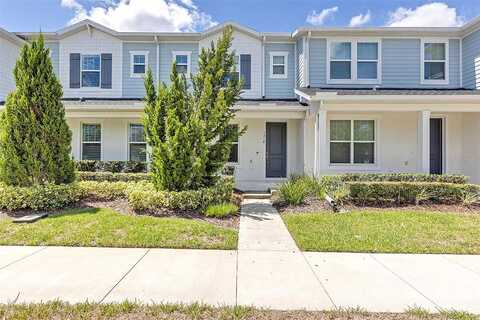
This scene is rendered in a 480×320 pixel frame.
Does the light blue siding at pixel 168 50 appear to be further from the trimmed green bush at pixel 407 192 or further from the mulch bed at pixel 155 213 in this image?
the trimmed green bush at pixel 407 192

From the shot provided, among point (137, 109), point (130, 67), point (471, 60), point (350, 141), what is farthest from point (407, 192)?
point (130, 67)

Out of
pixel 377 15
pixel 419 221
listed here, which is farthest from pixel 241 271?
pixel 377 15

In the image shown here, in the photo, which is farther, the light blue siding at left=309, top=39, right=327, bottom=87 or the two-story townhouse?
the light blue siding at left=309, top=39, right=327, bottom=87

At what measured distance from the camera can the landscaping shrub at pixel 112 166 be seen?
40.7 feet

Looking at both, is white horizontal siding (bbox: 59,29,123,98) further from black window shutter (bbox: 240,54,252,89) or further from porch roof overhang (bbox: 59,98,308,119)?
black window shutter (bbox: 240,54,252,89)

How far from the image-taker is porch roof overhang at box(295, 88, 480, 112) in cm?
1054

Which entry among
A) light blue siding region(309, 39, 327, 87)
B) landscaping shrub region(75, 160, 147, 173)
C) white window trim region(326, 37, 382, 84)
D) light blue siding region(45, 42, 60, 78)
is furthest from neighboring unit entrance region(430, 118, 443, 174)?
light blue siding region(45, 42, 60, 78)

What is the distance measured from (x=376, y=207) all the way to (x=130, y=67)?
12.1 meters

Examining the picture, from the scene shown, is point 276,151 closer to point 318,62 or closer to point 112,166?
point 318,62

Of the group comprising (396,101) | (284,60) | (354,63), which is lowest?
(396,101)

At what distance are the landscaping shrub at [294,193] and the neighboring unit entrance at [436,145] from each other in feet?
22.6

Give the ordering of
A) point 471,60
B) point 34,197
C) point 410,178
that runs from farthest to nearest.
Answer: point 471,60 → point 410,178 → point 34,197

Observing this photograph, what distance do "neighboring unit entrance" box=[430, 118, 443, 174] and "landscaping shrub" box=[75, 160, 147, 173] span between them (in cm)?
1192

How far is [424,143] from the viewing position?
34.7 ft
